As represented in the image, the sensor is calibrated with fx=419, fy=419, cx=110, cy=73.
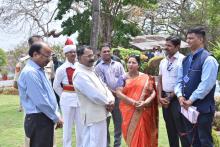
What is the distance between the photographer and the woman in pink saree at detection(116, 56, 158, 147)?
635 centimetres

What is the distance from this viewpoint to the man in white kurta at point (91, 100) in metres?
5.29

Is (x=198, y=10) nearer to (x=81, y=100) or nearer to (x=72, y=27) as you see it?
(x=72, y=27)

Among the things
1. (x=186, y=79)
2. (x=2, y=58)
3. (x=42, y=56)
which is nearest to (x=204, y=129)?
(x=186, y=79)

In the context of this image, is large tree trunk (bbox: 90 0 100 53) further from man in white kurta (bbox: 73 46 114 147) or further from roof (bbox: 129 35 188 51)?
roof (bbox: 129 35 188 51)

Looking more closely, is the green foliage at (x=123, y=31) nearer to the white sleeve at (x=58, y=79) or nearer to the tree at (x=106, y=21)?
the tree at (x=106, y=21)

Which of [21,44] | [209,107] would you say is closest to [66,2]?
[209,107]

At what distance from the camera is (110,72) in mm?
7078

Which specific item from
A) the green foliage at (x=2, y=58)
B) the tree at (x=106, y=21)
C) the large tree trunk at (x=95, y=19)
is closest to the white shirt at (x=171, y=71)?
the large tree trunk at (x=95, y=19)

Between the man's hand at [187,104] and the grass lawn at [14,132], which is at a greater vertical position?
the man's hand at [187,104]

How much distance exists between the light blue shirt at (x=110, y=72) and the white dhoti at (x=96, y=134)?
164 centimetres

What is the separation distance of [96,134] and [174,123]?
4.81 ft

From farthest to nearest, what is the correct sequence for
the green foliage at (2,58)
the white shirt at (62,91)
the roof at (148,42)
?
the green foliage at (2,58) → the roof at (148,42) → the white shirt at (62,91)

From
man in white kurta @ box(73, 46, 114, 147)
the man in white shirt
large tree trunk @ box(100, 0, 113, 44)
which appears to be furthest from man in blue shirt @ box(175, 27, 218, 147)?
large tree trunk @ box(100, 0, 113, 44)

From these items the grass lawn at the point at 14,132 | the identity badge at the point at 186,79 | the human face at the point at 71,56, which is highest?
the human face at the point at 71,56
